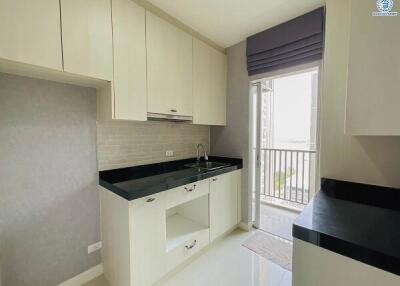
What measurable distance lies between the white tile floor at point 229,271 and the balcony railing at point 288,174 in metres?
1.66

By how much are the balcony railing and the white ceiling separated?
2108 mm

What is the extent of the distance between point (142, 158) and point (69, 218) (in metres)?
0.82

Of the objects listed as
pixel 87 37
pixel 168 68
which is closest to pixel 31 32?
pixel 87 37

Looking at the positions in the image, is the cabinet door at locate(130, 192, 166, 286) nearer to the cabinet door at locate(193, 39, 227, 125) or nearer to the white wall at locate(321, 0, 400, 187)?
the cabinet door at locate(193, 39, 227, 125)

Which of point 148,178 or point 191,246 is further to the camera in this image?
point 191,246

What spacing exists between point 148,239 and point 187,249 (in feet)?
1.67

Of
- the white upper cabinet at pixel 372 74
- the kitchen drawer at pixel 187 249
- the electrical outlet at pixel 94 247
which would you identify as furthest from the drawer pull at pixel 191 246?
the white upper cabinet at pixel 372 74

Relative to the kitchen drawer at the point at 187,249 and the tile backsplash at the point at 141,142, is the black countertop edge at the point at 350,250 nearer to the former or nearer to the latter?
the kitchen drawer at the point at 187,249

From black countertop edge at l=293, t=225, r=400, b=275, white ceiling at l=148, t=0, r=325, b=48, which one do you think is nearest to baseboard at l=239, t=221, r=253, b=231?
black countertop edge at l=293, t=225, r=400, b=275

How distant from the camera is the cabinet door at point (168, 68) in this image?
1.63 meters

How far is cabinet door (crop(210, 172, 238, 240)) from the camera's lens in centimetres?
201

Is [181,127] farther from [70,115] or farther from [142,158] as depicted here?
[70,115]

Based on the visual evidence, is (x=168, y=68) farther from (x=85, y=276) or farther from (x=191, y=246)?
(x=85, y=276)

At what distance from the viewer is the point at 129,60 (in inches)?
58.2
